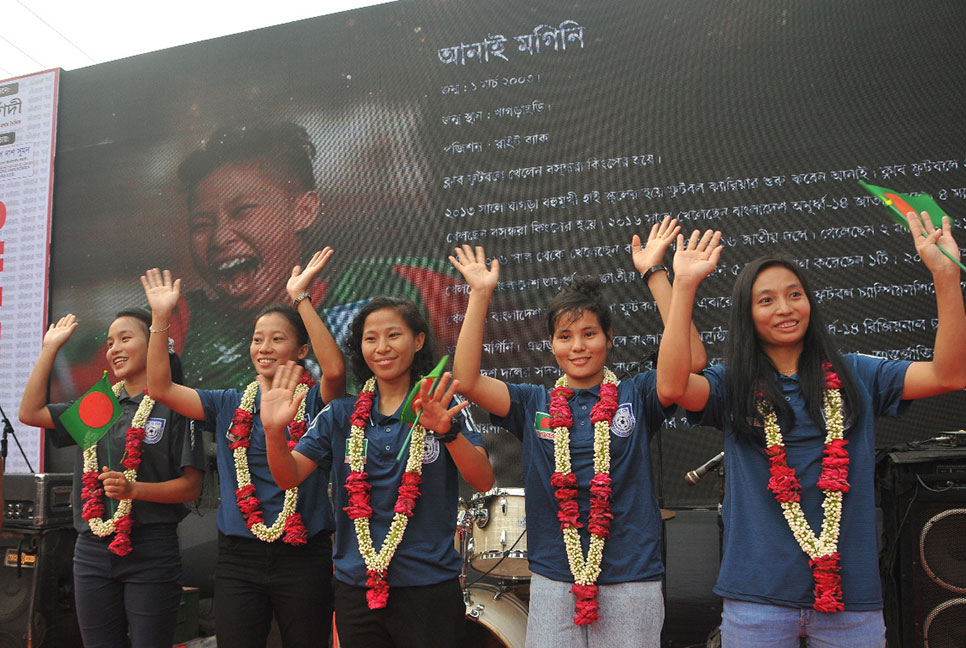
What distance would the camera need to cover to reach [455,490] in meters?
2.25

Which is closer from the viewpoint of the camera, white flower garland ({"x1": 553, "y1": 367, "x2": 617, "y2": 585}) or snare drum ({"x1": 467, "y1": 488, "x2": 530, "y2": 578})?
white flower garland ({"x1": 553, "y1": 367, "x2": 617, "y2": 585})

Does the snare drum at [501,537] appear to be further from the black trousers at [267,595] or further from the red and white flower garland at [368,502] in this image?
the red and white flower garland at [368,502]

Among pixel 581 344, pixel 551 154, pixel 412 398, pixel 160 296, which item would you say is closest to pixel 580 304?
pixel 581 344

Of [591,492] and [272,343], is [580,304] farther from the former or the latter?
[272,343]

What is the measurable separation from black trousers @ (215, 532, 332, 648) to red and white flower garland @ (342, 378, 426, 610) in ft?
1.15

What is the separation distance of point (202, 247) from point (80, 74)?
169 cm

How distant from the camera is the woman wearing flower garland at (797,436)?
180 cm

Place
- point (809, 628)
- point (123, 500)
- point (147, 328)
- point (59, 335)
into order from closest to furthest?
point (809, 628) < point (123, 500) < point (147, 328) < point (59, 335)

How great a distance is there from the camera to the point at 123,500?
8.99 feet

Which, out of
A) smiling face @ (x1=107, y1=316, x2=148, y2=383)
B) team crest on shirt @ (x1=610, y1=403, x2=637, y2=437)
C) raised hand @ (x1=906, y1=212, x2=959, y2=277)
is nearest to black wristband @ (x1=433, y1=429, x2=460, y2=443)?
team crest on shirt @ (x1=610, y1=403, x2=637, y2=437)

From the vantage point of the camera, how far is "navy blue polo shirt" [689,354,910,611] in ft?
5.96

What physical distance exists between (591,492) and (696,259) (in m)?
0.70

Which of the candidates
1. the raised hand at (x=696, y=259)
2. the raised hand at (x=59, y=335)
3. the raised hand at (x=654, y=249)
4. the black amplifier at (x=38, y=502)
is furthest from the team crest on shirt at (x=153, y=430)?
the raised hand at (x=696, y=259)

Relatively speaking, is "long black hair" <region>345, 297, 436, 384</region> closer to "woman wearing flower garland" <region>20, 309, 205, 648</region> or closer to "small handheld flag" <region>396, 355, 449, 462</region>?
"small handheld flag" <region>396, 355, 449, 462</region>
